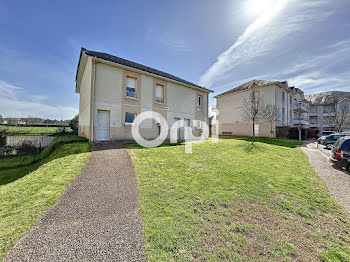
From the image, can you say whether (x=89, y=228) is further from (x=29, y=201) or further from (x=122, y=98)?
(x=122, y=98)

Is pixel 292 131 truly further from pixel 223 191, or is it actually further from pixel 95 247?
pixel 95 247

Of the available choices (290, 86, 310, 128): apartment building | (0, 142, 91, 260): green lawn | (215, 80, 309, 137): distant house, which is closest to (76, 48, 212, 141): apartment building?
(0, 142, 91, 260): green lawn

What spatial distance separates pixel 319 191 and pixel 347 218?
1.42 m

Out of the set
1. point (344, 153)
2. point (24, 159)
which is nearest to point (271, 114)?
point (344, 153)

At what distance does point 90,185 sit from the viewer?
14.4ft

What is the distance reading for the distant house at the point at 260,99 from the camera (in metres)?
22.5

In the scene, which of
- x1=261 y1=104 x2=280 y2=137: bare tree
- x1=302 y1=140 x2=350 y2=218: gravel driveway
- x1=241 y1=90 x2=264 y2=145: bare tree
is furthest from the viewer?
x1=261 y1=104 x2=280 y2=137: bare tree

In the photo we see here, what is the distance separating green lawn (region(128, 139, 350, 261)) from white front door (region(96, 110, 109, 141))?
23.4ft

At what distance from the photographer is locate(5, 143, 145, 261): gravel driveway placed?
2.11 meters

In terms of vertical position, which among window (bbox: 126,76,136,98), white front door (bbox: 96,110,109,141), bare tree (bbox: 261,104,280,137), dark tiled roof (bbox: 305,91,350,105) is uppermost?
dark tiled roof (bbox: 305,91,350,105)

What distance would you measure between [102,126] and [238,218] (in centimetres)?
1104

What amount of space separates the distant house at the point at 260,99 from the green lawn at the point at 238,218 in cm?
1925

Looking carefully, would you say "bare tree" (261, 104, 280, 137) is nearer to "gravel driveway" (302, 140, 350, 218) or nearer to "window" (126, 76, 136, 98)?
"gravel driveway" (302, 140, 350, 218)

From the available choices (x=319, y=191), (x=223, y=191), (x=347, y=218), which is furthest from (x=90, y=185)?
(x=319, y=191)
